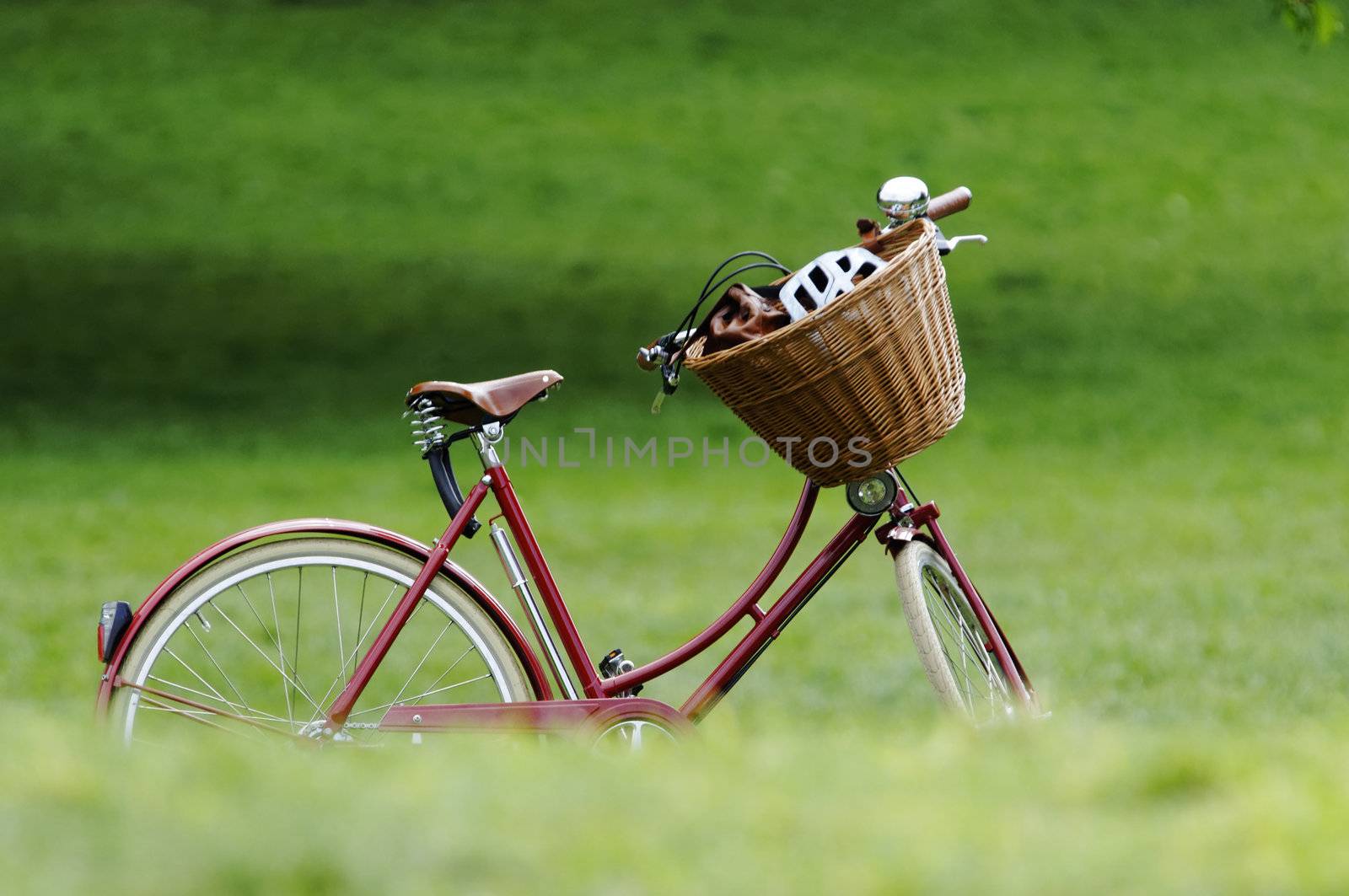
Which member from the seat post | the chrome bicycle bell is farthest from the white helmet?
the seat post

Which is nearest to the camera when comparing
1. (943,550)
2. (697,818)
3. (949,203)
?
(697,818)

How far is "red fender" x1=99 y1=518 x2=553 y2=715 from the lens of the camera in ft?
10.7

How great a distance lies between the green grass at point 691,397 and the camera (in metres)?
2.23

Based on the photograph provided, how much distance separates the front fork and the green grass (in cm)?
25

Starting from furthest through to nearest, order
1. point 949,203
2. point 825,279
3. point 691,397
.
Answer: point 691,397, point 949,203, point 825,279

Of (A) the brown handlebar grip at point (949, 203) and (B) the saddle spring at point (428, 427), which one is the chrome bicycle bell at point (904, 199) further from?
(B) the saddle spring at point (428, 427)

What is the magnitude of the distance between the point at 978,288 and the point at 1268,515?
7736 millimetres

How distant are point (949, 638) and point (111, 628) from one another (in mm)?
1802

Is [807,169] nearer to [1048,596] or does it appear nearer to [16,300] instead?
[16,300]

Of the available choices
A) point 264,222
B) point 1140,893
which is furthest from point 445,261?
point 1140,893

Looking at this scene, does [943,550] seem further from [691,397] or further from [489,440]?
[691,397]

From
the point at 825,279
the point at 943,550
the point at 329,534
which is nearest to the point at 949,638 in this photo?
the point at 943,550

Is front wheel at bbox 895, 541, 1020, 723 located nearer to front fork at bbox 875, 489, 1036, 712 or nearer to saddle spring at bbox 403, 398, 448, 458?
front fork at bbox 875, 489, 1036, 712

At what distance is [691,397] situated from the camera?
15102 mm
